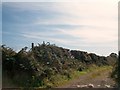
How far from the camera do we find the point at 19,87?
6.80m

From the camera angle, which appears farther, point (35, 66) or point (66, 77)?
point (66, 77)

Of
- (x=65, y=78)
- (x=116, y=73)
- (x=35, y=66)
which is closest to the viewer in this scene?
(x=116, y=73)

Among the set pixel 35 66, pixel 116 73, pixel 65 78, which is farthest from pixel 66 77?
pixel 116 73

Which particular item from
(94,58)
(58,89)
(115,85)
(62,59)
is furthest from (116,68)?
(94,58)

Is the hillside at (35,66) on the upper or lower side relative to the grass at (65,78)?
upper

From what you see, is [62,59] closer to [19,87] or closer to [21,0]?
[19,87]

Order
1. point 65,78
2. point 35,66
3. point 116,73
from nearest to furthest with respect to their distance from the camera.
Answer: point 116,73 < point 35,66 < point 65,78

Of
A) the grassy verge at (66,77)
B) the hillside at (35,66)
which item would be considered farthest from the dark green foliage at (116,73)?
the grassy verge at (66,77)

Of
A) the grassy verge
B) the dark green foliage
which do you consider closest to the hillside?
the grassy verge

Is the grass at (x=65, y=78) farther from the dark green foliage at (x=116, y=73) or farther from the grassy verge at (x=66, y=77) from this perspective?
the dark green foliage at (x=116, y=73)

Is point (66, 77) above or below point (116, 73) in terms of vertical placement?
below

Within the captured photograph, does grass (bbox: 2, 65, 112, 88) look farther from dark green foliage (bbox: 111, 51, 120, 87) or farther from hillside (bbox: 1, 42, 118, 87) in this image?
dark green foliage (bbox: 111, 51, 120, 87)

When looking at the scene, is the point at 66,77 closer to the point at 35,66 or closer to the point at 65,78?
the point at 65,78

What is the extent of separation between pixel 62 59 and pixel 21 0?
11.3ft
